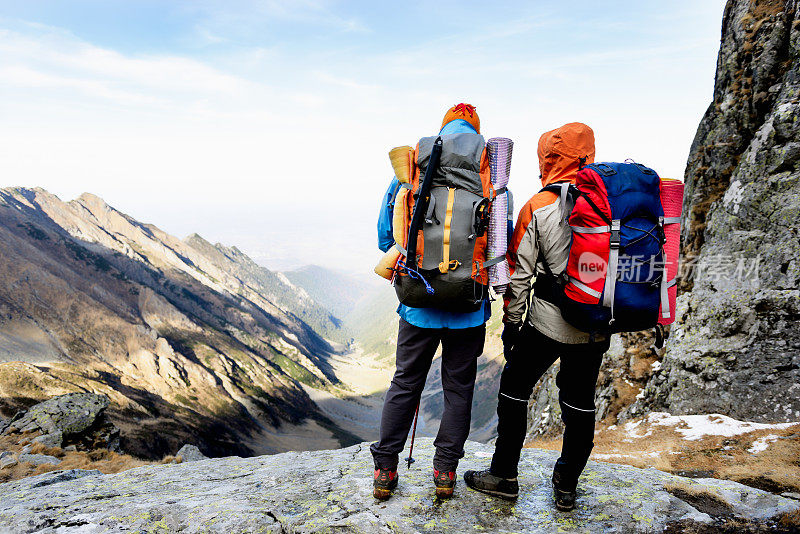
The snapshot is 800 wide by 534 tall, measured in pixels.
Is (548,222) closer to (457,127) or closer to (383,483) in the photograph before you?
(457,127)

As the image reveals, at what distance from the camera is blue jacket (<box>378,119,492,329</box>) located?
4945 mm

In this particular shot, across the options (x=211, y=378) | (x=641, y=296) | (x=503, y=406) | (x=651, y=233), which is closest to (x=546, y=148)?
(x=651, y=233)

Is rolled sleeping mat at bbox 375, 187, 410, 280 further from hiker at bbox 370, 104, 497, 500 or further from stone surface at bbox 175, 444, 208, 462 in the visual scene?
stone surface at bbox 175, 444, 208, 462

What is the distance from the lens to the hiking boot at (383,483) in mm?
5332

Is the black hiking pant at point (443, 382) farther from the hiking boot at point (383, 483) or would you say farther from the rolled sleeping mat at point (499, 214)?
the rolled sleeping mat at point (499, 214)

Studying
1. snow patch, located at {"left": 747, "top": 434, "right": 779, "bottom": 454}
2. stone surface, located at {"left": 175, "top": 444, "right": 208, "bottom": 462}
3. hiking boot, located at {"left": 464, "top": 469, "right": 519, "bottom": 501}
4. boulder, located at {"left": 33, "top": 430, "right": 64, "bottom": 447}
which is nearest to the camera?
hiking boot, located at {"left": 464, "top": 469, "right": 519, "bottom": 501}

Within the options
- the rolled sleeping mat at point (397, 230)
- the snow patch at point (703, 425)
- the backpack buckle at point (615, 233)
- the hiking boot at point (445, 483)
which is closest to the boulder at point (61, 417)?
the hiking boot at point (445, 483)

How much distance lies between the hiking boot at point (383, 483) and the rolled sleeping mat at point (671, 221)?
3938 mm

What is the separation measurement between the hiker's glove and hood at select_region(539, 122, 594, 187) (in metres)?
1.89

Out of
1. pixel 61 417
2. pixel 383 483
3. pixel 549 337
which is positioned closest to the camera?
pixel 549 337

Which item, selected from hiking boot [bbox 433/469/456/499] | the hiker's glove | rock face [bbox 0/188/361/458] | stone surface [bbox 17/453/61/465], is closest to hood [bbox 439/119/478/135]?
the hiker's glove

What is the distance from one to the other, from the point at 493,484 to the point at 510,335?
2.15 m

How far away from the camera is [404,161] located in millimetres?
4848

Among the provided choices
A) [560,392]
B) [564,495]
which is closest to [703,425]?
[564,495]
